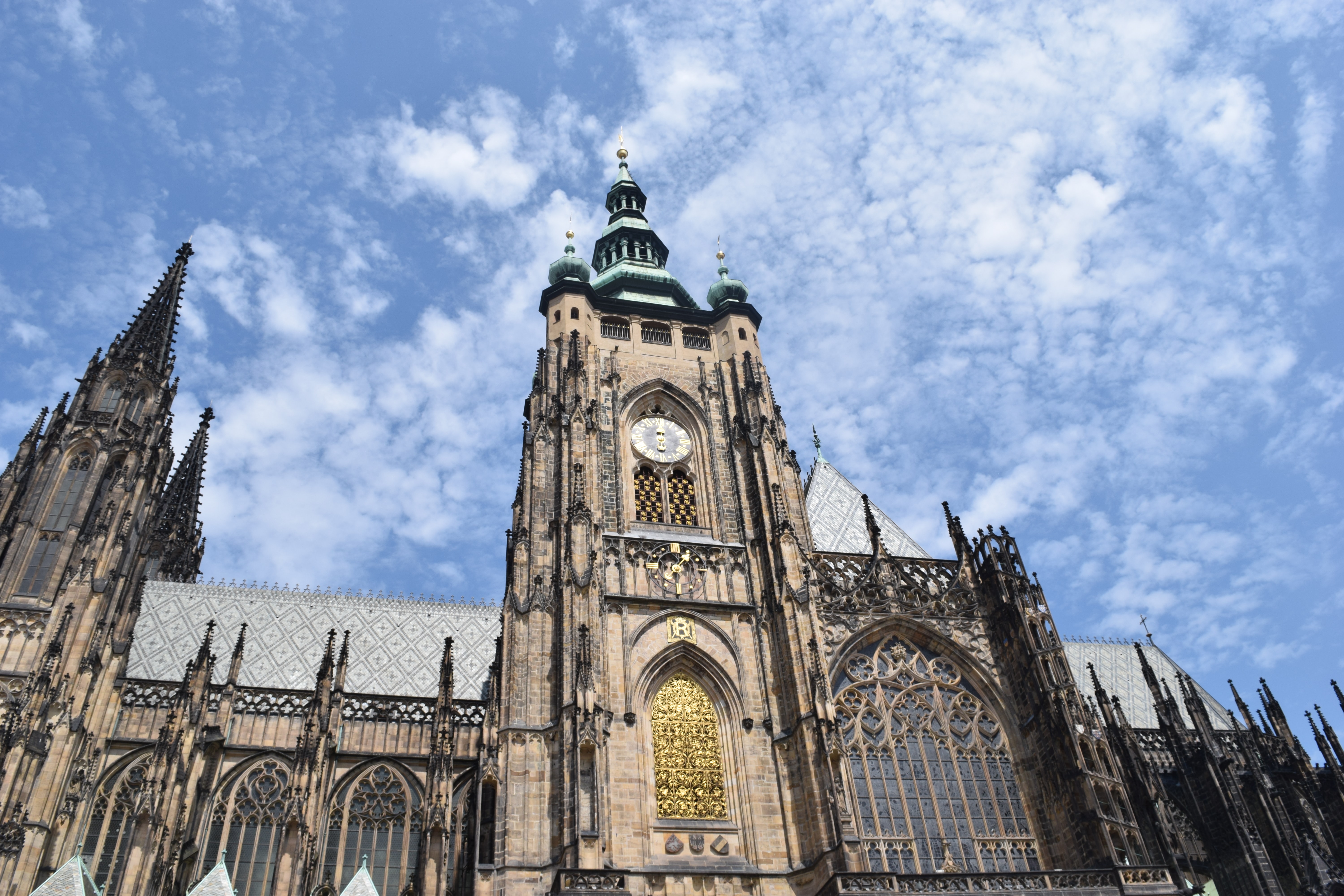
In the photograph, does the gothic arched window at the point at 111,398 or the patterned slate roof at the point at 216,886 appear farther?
the gothic arched window at the point at 111,398

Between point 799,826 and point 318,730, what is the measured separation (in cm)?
1201

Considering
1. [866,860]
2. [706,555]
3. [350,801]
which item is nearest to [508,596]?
[706,555]

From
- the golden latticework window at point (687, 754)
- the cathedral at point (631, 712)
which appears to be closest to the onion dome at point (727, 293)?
the cathedral at point (631, 712)

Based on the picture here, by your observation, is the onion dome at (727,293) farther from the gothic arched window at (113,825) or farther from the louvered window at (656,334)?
the gothic arched window at (113,825)

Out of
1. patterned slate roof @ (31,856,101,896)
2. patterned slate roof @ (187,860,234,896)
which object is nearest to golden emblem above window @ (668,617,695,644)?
patterned slate roof @ (187,860,234,896)

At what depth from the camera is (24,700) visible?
24062 millimetres

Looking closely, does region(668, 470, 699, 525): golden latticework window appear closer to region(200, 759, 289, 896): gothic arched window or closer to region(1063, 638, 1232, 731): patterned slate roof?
region(200, 759, 289, 896): gothic arched window

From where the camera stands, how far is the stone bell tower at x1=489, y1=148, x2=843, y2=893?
20484 mm

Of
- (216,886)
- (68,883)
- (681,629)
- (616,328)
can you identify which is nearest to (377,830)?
(216,886)

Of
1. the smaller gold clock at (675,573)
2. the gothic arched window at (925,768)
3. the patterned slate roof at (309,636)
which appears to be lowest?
the gothic arched window at (925,768)

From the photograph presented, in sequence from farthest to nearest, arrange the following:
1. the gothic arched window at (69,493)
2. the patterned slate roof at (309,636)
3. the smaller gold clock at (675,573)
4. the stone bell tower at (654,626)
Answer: the patterned slate roof at (309,636), the gothic arched window at (69,493), the smaller gold clock at (675,573), the stone bell tower at (654,626)

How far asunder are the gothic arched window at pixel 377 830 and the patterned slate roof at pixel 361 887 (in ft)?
15.6

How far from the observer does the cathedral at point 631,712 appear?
2097cm

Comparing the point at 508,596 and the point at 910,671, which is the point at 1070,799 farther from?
the point at 508,596
